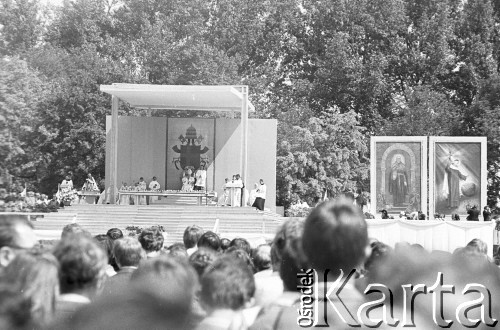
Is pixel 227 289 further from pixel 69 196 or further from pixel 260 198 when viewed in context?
pixel 69 196

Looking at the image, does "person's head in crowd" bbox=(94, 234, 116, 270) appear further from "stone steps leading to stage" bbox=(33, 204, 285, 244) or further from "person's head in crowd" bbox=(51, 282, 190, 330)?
"stone steps leading to stage" bbox=(33, 204, 285, 244)

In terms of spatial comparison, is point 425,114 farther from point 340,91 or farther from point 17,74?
point 17,74

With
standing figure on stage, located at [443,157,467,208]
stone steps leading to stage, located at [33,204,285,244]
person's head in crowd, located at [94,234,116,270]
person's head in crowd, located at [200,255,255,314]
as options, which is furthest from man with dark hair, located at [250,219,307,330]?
standing figure on stage, located at [443,157,467,208]

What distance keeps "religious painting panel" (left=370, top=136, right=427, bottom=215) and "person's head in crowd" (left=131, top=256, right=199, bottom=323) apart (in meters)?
33.2

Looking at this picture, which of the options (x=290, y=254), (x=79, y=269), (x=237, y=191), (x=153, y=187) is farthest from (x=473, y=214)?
(x=290, y=254)

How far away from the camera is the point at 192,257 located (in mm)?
7125

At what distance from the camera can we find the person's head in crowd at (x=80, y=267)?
214 inches

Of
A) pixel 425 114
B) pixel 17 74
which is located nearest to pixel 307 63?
pixel 425 114

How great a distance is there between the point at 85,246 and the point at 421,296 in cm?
188

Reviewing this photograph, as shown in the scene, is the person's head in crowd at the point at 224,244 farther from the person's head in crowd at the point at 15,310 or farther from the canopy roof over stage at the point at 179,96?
the canopy roof over stage at the point at 179,96

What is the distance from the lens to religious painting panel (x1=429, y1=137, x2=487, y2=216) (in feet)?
123

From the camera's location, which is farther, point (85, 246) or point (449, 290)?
point (85, 246)

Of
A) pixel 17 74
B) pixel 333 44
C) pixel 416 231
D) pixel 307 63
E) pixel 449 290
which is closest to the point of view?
pixel 449 290

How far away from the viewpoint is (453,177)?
123 feet
